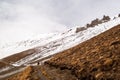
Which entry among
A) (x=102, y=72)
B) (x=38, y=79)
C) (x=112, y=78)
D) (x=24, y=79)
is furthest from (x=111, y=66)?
(x=24, y=79)

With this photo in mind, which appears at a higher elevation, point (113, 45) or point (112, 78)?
point (113, 45)

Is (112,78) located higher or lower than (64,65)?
lower

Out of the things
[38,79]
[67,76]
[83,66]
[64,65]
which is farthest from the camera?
[64,65]

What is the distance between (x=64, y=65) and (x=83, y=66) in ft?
34.7

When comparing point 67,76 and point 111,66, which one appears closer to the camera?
point 111,66

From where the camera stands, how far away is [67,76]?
4181 cm

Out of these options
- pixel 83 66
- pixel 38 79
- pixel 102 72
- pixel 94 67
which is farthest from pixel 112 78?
pixel 38 79

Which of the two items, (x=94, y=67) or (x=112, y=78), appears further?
(x=94, y=67)

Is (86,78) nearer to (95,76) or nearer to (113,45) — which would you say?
(95,76)

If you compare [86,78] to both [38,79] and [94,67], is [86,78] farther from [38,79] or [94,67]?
[38,79]

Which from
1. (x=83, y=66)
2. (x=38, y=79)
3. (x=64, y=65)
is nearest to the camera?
(x=83, y=66)

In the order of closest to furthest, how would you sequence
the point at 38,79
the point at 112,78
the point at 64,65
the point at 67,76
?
1. the point at 112,78
2. the point at 67,76
3. the point at 38,79
4. the point at 64,65

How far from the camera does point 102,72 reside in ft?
103

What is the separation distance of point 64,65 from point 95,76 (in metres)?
17.5
